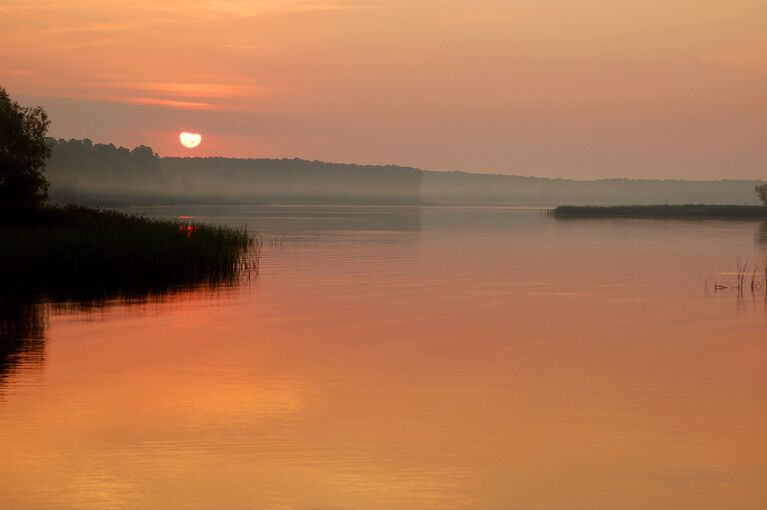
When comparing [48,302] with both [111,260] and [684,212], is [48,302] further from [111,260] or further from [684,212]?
[684,212]

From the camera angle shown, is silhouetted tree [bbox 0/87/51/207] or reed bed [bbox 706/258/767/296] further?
silhouetted tree [bbox 0/87/51/207]

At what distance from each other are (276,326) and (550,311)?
7289 mm

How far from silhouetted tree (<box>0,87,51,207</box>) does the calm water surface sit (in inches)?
619

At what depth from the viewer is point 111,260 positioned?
33344 mm

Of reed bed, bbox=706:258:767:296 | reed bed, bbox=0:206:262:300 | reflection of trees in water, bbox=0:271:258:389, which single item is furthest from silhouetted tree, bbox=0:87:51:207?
reed bed, bbox=706:258:767:296

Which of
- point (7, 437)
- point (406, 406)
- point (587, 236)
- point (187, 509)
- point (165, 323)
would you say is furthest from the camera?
point (587, 236)

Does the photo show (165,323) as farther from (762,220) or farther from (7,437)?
(762,220)

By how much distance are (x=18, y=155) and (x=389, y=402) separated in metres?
32.6

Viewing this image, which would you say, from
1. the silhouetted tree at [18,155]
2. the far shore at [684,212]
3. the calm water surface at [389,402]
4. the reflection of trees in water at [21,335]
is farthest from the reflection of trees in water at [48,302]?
the far shore at [684,212]

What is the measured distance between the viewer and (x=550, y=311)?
89.6 ft

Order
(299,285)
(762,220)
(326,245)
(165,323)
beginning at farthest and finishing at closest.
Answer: (762,220)
(326,245)
(299,285)
(165,323)

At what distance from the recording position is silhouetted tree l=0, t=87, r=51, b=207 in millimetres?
43312

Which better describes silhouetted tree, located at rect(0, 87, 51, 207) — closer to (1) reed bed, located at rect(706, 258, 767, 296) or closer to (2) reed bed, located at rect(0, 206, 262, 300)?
(2) reed bed, located at rect(0, 206, 262, 300)

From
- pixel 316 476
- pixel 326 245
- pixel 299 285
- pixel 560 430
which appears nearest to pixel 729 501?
pixel 560 430
